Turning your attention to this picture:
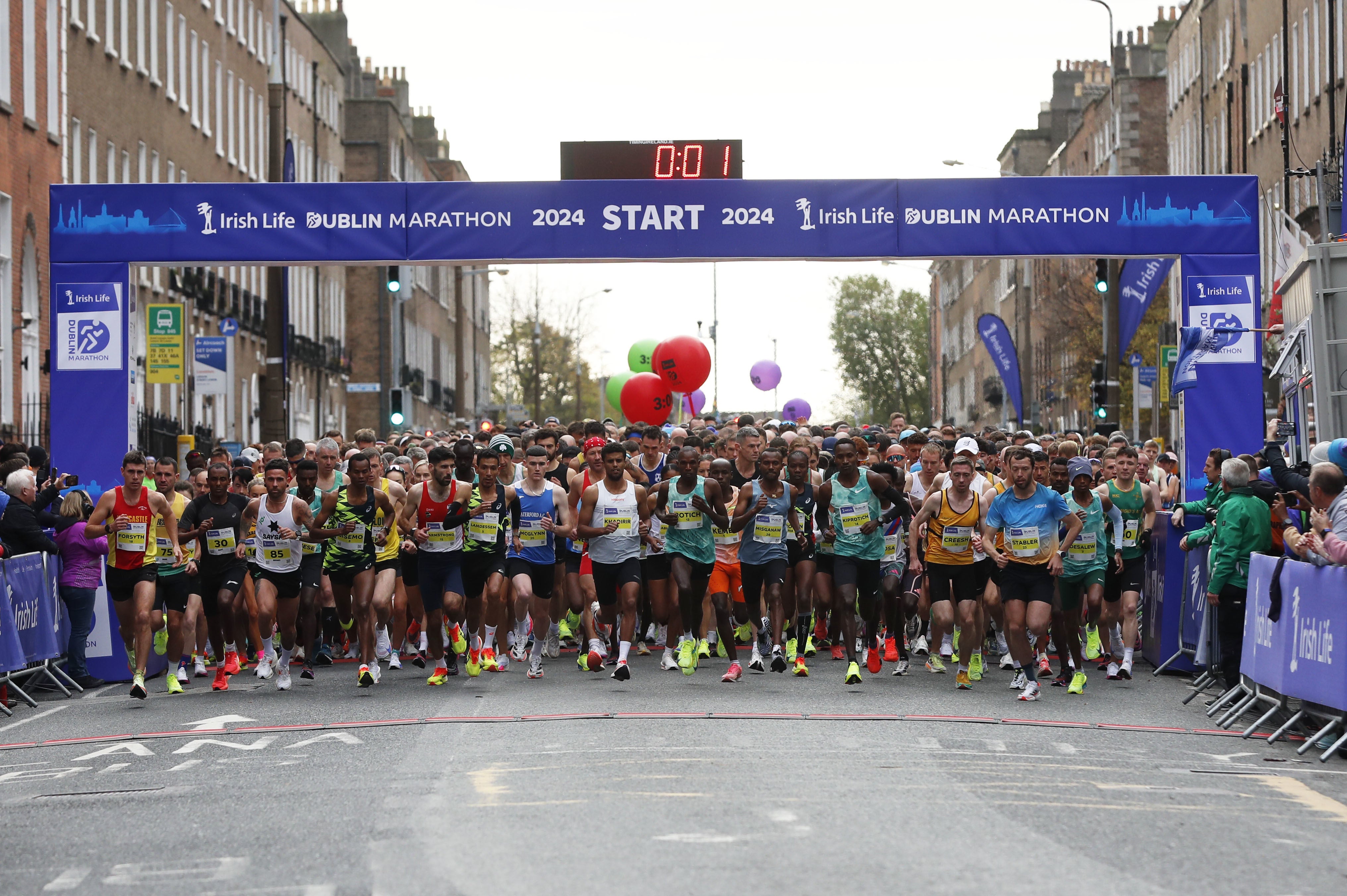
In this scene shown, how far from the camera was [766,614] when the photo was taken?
17109 mm

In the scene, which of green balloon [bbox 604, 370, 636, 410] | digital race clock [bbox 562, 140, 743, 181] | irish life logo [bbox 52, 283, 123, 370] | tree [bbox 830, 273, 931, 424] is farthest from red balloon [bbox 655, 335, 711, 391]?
tree [bbox 830, 273, 931, 424]

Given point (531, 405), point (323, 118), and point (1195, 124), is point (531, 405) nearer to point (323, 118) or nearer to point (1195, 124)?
point (323, 118)

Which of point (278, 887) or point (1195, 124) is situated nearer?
point (278, 887)

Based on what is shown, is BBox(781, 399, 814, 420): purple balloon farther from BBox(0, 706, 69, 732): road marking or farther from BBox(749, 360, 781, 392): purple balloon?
BBox(0, 706, 69, 732): road marking

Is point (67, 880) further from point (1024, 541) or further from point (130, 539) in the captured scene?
point (1024, 541)

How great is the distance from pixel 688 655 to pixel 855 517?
5.64ft

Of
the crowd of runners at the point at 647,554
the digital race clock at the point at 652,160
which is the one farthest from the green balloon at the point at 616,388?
the crowd of runners at the point at 647,554

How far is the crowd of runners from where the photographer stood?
614 inches

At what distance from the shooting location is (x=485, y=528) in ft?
52.5

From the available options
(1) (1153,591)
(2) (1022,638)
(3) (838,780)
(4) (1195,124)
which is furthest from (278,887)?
(4) (1195,124)

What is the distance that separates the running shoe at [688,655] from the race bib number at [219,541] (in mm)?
3665

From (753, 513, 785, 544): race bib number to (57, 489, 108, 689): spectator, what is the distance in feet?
17.4

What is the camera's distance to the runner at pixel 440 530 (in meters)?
15.8

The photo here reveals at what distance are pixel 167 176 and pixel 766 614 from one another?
30.8m
